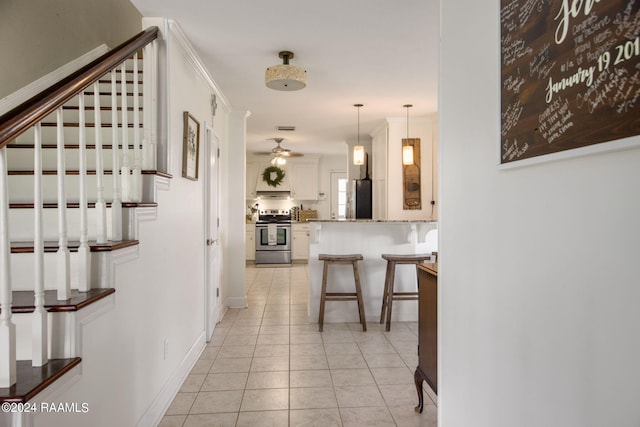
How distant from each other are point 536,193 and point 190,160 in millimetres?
2555

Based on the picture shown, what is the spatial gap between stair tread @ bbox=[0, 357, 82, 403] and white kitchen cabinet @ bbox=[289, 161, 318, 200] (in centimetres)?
774

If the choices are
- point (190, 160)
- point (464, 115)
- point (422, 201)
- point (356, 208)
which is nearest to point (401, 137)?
point (422, 201)

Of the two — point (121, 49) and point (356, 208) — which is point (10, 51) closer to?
point (121, 49)

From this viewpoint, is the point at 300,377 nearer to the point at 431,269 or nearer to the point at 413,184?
the point at 431,269

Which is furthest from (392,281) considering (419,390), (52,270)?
(52,270)

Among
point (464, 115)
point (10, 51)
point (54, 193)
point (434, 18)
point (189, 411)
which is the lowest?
point (189, 411)

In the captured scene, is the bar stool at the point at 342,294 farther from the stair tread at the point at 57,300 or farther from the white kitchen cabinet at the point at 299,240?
the white kitchen cabinet at the point at 299,240

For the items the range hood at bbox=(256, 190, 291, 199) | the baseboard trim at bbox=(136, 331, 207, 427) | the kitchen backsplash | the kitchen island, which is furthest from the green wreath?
the baseboard trim at bbox=(136, 331, 207, 427)

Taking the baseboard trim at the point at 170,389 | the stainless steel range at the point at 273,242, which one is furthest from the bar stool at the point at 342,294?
the stainless steel range at the point at 273,242

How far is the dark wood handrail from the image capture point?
1.05 m

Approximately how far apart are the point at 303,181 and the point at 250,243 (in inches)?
77.2

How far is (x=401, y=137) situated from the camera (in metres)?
5.28

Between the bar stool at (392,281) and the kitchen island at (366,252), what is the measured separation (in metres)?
0.17

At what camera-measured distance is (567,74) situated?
0.87 m
